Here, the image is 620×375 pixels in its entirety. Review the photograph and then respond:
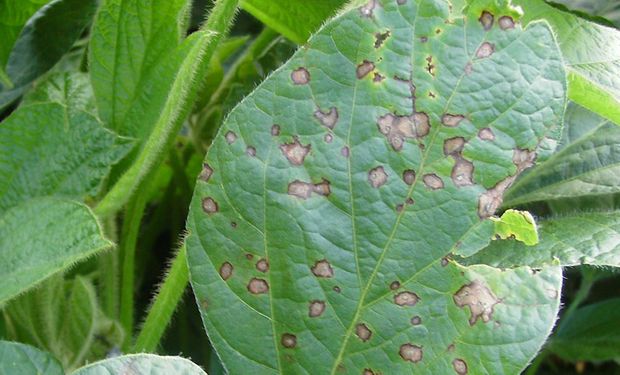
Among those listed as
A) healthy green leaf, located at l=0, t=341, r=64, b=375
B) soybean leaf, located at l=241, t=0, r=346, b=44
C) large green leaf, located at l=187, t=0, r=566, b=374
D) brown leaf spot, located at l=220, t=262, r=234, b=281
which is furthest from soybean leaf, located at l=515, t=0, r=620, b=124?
healthy green leaf, located at l=0, t=341, r=64, b=375

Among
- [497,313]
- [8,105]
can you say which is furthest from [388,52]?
[8,105]

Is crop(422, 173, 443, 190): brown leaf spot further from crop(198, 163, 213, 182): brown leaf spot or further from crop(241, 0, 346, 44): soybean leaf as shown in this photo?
crop(241, 0, 346, 44): soybean leaf

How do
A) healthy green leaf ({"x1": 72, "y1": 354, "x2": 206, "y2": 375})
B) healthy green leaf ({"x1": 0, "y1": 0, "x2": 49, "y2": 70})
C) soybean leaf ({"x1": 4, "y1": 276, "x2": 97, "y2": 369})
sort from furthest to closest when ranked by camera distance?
healthy green leaf ({"x1": 0, "y1": 0, "x2": 49, "y2": 70}) < soybean leaf ({"x1": 4, "y1": 276, "x2": 97, "y2": 369}) < healthy green leaf ({"x1": 72, "y1": 354, "x2": 206, "y2": 375})

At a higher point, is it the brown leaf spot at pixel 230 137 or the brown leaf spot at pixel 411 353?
the brown leaf spot at pixel 230 137

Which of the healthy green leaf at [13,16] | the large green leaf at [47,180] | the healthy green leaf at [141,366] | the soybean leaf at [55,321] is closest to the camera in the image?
the healthy green leaf at [141,366]

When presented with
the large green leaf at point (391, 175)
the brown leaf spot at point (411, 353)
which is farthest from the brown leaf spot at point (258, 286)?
the brown leaf spot at point (411, 353)

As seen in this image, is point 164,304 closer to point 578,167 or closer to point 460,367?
point 460,367

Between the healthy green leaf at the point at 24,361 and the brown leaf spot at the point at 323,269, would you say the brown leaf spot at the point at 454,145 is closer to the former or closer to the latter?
the brown leaf spot at the point at 323,269
